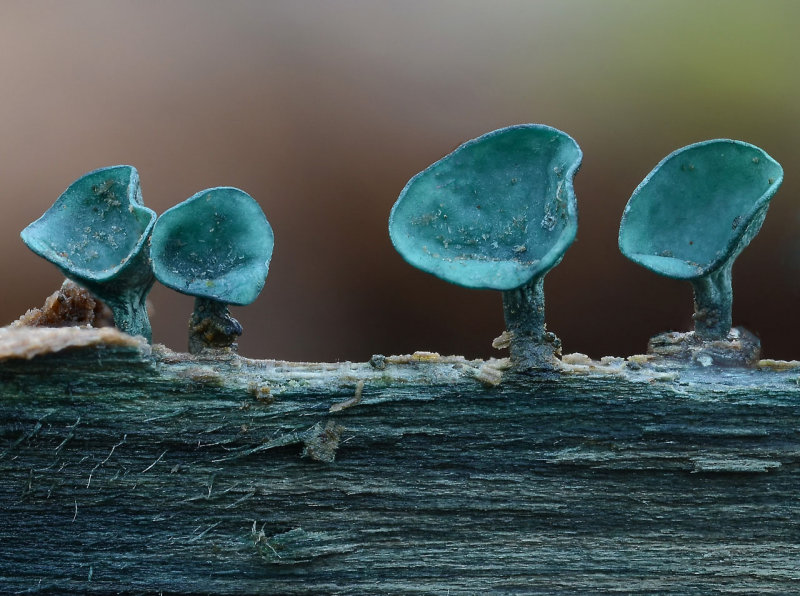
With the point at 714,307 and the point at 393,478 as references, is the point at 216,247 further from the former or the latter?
the point at 714,307

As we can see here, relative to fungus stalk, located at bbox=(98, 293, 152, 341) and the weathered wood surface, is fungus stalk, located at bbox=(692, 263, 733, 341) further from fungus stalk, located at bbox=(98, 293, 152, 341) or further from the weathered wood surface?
fungus stalk, located at bbox=(98, 293, 152, 341)

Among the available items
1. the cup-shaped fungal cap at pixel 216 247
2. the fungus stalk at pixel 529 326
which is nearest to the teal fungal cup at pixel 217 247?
the cup-shaped fungal cap at pixel 216 247

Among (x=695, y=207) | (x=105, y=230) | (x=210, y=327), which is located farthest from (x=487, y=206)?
(x=105, y=230)

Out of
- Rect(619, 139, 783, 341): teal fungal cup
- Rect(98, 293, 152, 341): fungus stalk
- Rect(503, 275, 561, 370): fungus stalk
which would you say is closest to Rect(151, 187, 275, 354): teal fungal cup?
Rect(98, 293, 152, 341): fungus stalk

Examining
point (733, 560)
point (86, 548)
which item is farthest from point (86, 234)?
point (733, 560)

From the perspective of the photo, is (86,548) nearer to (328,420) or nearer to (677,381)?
(328,420)
